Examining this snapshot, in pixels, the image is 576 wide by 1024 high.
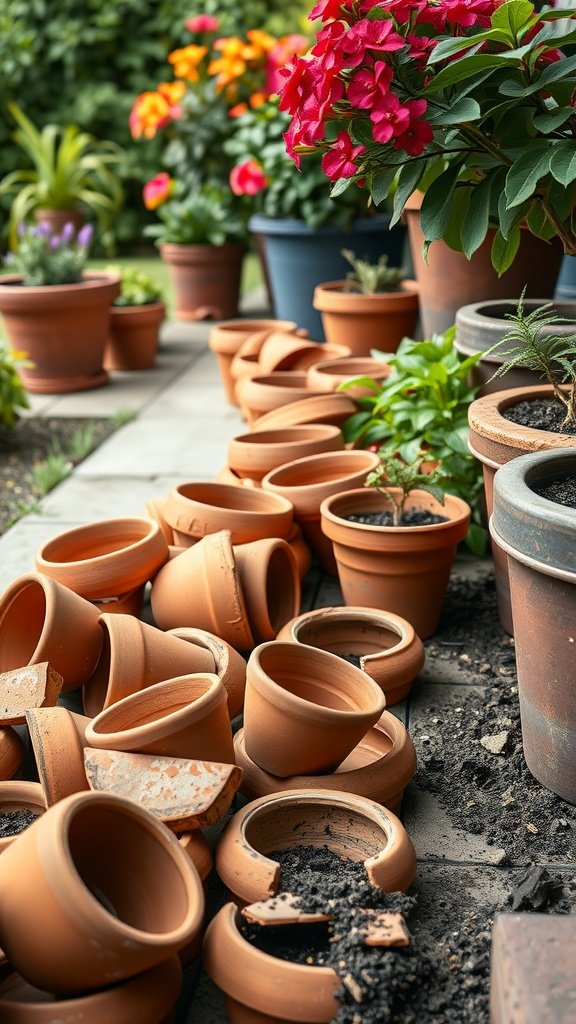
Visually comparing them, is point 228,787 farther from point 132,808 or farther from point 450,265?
point 450,265

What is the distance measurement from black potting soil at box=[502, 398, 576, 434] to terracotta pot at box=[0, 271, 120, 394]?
112 inches

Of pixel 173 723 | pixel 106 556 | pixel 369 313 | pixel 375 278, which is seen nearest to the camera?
pixel 173 723

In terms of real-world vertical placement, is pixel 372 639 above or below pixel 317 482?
below

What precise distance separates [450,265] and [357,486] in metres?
0.93

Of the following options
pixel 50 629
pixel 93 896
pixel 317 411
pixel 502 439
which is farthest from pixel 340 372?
pixel 93 896

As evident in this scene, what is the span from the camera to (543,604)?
69.4 inches

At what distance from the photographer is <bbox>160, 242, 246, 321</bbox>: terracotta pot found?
606 cm

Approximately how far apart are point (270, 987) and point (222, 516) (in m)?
1.39

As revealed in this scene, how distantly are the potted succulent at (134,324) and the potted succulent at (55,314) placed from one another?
229 millimetres

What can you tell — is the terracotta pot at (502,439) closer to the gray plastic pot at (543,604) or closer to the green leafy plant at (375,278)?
the gray plastic pot at (543,604)

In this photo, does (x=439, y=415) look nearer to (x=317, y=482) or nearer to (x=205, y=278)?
(x=317, y=482)

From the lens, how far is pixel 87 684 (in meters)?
2.20

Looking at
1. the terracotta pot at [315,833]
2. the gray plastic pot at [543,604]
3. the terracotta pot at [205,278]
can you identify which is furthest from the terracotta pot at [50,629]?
the terracotta pot at [205,278]

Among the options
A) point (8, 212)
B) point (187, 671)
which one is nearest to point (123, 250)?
point (8, 212)
